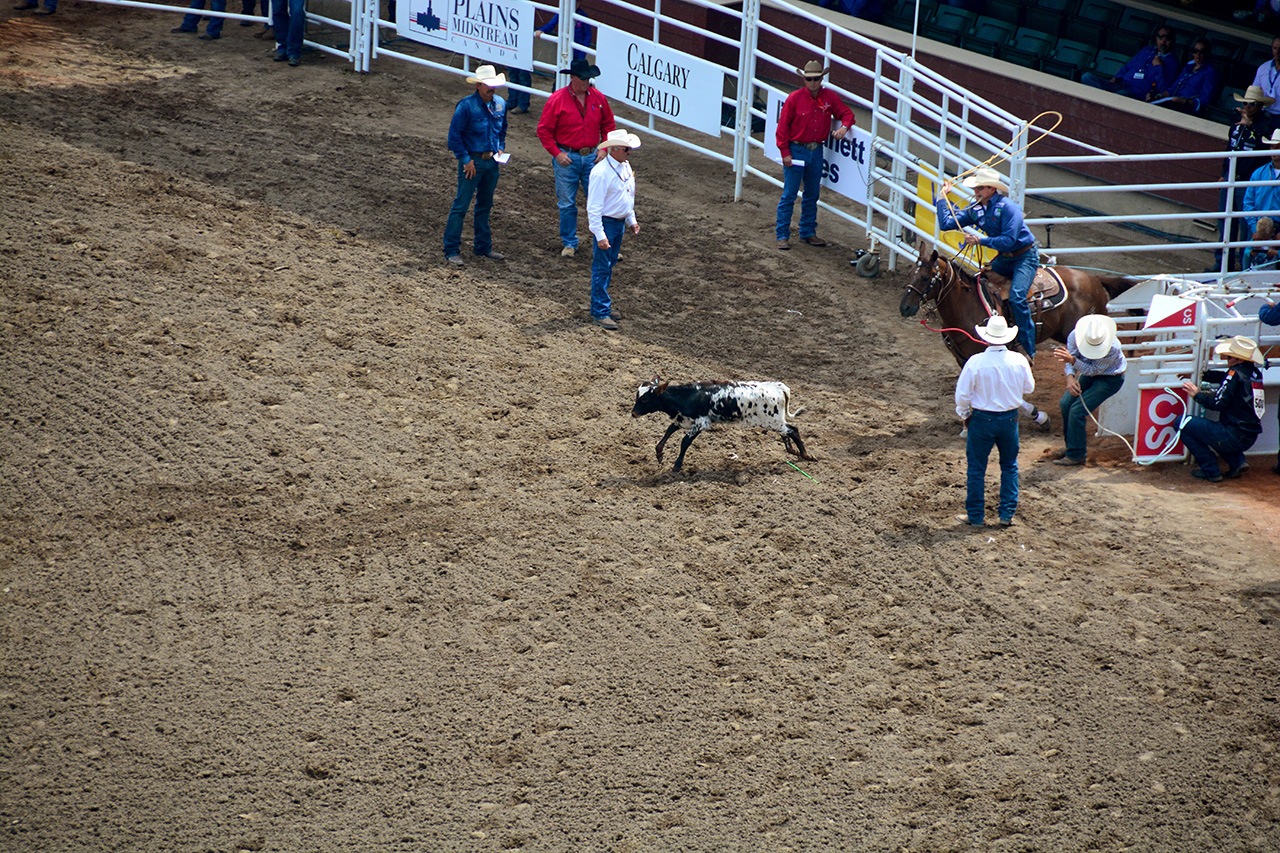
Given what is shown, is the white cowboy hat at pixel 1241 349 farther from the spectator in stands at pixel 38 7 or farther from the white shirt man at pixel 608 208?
the spectator in stands at pixel 38 7

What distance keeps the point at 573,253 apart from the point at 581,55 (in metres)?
4.04

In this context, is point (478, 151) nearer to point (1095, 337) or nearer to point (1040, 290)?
point (1040, 290)

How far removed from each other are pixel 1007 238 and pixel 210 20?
1294cm

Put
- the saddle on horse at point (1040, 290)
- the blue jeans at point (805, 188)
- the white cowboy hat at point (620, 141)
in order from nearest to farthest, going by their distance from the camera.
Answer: the saddle on horse at point (1040, 290) < the white cowboy hat at point (620, 141) < the blue jeans at point (805, 188)

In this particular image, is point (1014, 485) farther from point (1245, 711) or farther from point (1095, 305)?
point (1095, 305)

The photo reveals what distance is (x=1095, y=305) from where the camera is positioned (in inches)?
451

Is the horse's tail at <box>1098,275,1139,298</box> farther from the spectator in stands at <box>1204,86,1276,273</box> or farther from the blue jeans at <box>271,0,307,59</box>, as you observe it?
the blue jeans at <box>271,0,307,59</box>

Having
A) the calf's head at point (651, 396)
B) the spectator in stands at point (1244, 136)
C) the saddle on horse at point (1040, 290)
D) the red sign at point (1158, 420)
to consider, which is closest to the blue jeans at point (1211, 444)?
the red sign at point (1158, 420)

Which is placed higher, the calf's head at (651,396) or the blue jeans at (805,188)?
the blue jeans at (805,188)

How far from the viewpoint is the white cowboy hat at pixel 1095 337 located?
966 centimetres

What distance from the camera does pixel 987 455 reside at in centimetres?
884

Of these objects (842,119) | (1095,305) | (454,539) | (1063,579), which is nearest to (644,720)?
(454,539)

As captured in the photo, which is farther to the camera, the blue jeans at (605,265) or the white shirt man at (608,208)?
the blue jeans at (605,265)

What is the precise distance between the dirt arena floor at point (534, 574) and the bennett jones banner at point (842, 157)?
1470mm
